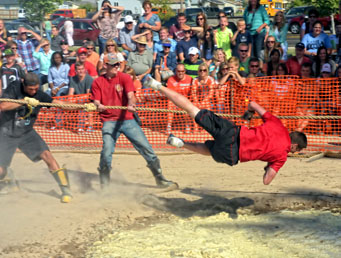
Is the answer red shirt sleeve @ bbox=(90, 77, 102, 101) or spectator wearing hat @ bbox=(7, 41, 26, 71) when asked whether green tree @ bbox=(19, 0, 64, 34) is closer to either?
spectator wearing hat @ bbox=(7, 41, 26, 71)

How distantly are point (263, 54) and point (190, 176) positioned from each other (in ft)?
15.6

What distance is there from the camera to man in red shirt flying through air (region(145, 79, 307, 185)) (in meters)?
6.23

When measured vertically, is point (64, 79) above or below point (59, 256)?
above

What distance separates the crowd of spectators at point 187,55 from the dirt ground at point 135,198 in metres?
2.16

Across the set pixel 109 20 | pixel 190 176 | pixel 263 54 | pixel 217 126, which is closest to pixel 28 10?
pixel 109 20

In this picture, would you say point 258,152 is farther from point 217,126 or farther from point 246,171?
point 246,171

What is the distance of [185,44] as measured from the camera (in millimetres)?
12180

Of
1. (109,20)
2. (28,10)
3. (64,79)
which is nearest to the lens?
(64,79)

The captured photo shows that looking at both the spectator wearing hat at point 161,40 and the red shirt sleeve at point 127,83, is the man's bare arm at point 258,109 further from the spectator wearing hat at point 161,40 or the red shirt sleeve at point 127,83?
the spectator wearing hat at point 161,40

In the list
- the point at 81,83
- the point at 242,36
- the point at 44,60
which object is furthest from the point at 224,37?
the point at 44,60

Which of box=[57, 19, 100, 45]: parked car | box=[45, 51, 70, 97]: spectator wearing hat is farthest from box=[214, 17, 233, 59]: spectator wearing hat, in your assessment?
box=[57, 19, 100, 45]: parked car

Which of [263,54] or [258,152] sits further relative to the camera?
[263,54]

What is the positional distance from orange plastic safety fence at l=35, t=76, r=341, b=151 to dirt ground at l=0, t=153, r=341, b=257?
1060 millimetres

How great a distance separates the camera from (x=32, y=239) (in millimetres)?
5941
